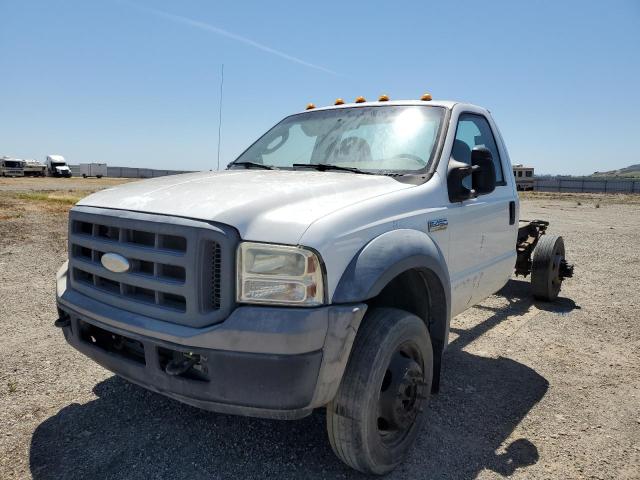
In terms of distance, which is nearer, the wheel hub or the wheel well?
the wheel hub

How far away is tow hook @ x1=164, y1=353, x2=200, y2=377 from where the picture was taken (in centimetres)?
213

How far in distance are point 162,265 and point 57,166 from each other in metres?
55.1

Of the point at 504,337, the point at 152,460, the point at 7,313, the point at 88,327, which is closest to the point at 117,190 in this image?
the point at 88,327

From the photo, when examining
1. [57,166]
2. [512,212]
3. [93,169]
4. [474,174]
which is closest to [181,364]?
[474,174]

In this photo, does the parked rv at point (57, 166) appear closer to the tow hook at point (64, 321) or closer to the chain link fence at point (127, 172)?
the chain link fence at point (127, 172)

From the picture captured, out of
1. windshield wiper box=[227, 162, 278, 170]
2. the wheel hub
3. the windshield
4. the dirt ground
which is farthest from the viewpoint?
windshield wiper box=[227, 162, 278, 170]

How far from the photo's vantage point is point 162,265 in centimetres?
222

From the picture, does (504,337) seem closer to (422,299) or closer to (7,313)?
(422,299)

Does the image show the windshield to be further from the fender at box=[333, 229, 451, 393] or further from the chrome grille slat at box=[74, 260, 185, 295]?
the chrome grille slat at box=[74, 260, 185, 295]

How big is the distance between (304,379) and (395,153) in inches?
69.7

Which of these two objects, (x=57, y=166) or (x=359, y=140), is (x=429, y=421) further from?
(x=57, y=166)

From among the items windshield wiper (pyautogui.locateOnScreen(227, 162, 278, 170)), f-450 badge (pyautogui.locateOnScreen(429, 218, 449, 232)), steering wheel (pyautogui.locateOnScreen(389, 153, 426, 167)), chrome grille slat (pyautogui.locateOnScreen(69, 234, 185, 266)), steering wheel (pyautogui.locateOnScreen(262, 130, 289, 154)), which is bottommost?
chrome grille slat (pyautogui.locateOnScreen(69, 234, 185, 266))

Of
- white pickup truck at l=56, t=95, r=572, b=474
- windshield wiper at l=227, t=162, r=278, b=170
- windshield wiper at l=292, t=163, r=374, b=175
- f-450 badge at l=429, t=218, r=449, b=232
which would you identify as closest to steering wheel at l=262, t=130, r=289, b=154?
windshield wiper at l=227, t=162, r=278, b=170

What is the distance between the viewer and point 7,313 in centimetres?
495
